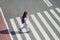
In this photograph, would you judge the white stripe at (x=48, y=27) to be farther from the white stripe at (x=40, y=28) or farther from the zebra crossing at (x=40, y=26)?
the white stripe at (x=40, y=28)

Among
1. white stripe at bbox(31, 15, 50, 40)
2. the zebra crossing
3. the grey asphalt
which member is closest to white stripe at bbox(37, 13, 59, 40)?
the zebra crossing

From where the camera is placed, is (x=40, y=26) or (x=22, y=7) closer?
(x=40, y=26)

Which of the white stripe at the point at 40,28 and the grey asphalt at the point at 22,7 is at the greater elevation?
the grey asphalt at the point at 22,7

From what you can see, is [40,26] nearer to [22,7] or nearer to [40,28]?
[40,28]

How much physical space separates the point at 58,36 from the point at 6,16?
4.91m

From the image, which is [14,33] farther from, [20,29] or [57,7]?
[57,7]

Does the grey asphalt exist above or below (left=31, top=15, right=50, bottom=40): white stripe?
above

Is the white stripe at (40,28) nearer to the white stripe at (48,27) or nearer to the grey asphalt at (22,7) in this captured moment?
the grey asphalt at (22,7)

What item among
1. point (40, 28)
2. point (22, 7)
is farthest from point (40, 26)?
point (22, 7)

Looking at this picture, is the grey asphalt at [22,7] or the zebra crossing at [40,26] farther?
the grey asphalt at [22,7]

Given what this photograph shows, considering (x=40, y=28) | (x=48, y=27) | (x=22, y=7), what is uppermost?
(x=22, y=7)

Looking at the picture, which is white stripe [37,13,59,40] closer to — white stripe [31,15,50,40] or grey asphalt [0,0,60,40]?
grey asphalt [0,0,60,40]

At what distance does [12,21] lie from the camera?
1628 centimetres

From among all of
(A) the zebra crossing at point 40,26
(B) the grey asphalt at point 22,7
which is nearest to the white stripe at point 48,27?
(A) the zebra crossing at point 40,26
